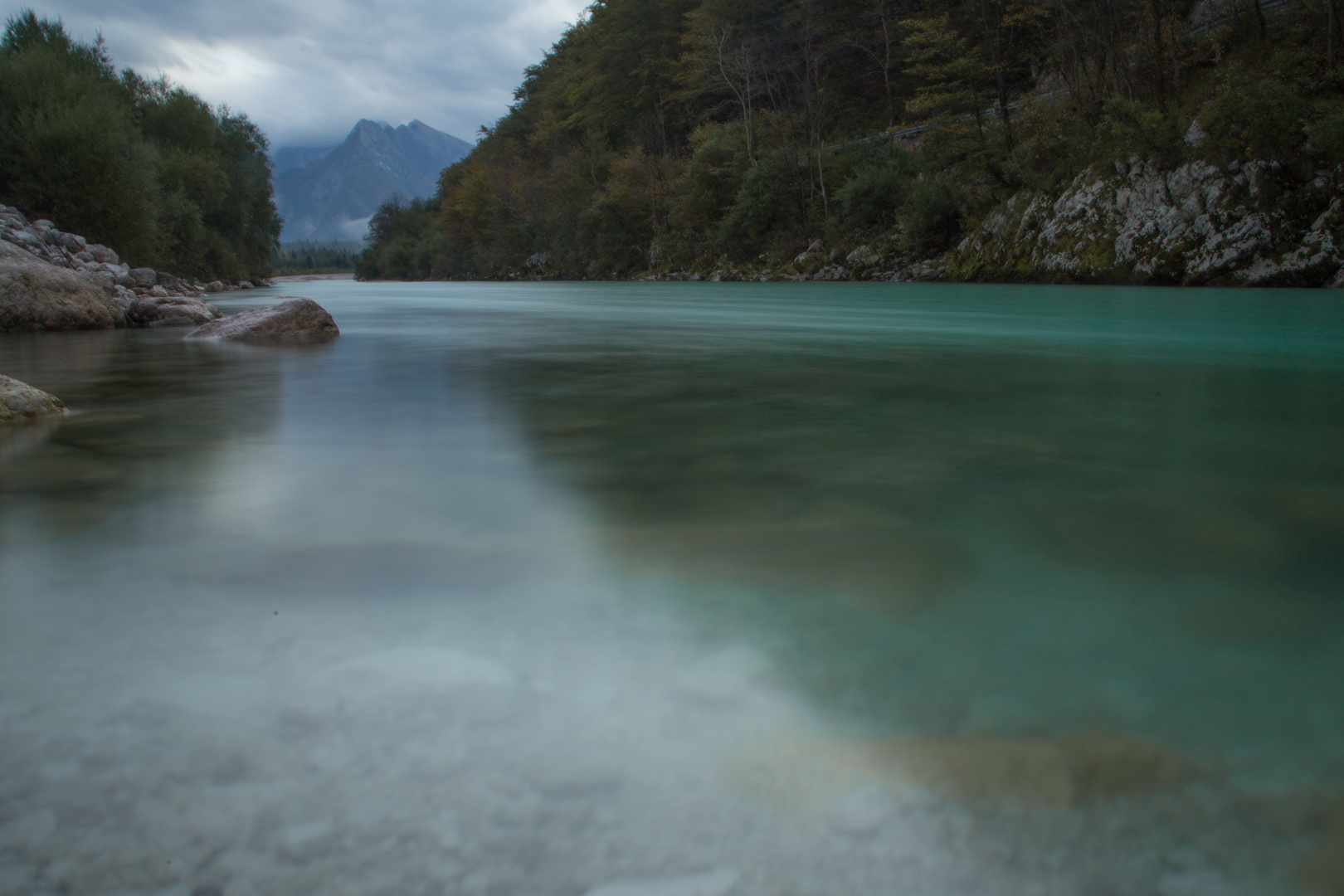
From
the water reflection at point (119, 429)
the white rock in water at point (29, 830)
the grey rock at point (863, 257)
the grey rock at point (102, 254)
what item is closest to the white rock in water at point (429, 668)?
the white rock in water at point (29, 830)

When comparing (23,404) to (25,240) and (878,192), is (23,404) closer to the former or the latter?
(25,240)

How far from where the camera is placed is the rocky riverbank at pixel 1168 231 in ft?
50.3

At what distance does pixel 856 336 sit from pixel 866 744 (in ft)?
→ 24.8

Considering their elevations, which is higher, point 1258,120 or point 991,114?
point 991,114

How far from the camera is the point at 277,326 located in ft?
31.1

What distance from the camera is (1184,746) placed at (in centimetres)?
128

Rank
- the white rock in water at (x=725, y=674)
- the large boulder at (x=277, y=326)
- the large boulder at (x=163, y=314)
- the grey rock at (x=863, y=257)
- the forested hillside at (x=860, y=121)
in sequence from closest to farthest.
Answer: the white rock in water at (x=725, y=674) → the large boulder at (x=277, y=326) → the large boulder at (x=163, y=314) → the forested hillside at (x=860, y=121) → the grey rock at (x=863, y=257)

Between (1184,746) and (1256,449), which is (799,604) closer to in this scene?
(1184,746)

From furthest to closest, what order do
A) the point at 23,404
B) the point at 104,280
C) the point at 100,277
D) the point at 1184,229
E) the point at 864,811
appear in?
the point at 1184,229
the point at 104,280
the point at 100,277
the point at 23,404
the point at 864,811

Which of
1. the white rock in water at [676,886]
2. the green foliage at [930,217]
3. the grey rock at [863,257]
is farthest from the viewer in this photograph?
the grey rock at [863,257]

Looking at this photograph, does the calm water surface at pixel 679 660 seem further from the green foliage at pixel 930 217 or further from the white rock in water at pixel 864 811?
the green foliage at pixel 930 217

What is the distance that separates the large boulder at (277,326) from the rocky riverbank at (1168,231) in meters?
16.6

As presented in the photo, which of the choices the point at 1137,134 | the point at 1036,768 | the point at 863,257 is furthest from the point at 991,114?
the point at 1036,768

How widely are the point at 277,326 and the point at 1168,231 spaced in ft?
56.6
